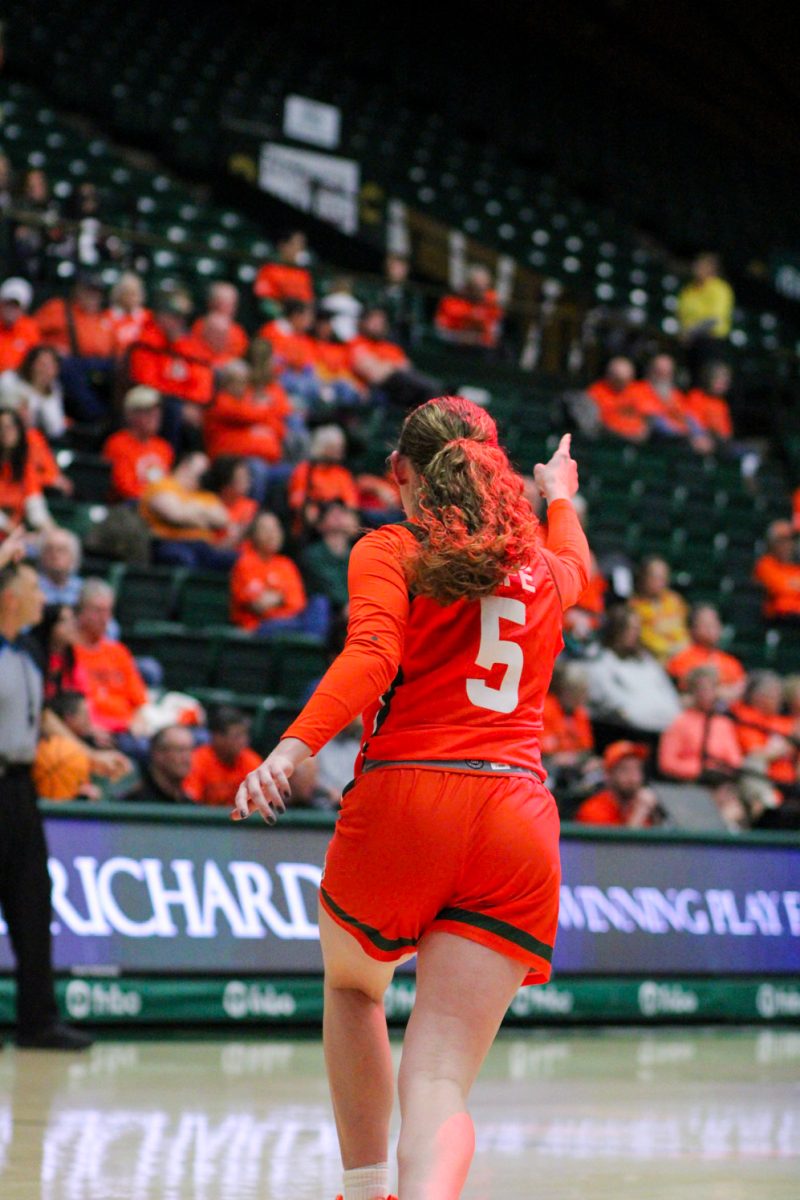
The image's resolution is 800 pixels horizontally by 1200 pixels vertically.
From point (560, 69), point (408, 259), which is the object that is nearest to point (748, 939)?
point (408, 259)

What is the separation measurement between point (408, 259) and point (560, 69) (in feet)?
28.4

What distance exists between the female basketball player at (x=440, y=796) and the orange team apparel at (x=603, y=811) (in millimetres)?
7275

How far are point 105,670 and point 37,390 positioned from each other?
8.58ft

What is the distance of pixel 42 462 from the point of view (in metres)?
11.8

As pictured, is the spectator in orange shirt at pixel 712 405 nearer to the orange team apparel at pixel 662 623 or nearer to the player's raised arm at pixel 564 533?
the orange team apparel at pixel 662 623

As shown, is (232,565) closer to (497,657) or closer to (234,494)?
(234,494)

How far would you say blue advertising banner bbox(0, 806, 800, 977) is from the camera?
871 cm

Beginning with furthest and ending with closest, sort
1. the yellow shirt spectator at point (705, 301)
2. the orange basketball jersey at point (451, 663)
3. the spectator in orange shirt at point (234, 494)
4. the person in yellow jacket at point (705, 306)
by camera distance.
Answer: the yellow shirt spectator at point (705, 301), the person in yellow jacket at point (705, 306), the spectator in orange shirt at point (234, 494), the orange basketball jersey at point (451, 663)

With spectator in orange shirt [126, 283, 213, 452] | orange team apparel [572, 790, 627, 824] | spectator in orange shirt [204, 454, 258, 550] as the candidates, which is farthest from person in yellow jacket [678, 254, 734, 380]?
orange team apparel [572, 790, 627, 824]

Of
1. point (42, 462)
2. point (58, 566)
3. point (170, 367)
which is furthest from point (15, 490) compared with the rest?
point (170, 367)

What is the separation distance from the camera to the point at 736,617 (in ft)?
53.0

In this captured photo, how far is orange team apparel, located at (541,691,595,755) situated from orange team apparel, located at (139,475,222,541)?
2.55 meters

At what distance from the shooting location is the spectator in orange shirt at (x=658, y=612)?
14.4 m

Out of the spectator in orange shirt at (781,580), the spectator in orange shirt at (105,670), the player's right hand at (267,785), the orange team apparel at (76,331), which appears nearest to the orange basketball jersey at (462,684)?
the player's right hand at (267,785)
